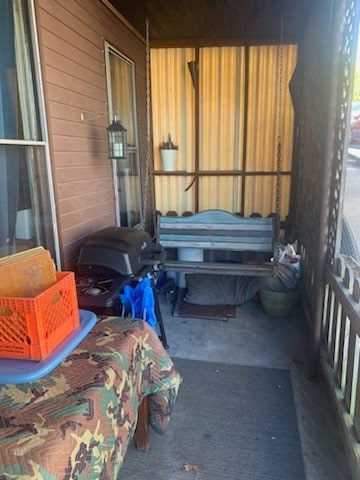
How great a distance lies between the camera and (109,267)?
2080 millimetres

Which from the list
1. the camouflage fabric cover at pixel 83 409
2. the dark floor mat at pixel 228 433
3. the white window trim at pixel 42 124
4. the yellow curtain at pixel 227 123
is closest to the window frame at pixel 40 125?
the white window trim at pixel 42 124

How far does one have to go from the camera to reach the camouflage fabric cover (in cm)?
87

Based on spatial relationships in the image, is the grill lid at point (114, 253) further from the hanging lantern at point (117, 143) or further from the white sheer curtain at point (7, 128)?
the hanging lantern at point (117, 143)

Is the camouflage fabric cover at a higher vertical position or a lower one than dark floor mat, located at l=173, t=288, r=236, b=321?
higher

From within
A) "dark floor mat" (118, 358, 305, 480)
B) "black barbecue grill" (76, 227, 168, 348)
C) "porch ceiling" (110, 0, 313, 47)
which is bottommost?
"dark floor mat" (118, 358, 305, 480)

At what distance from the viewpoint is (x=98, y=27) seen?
2727mm

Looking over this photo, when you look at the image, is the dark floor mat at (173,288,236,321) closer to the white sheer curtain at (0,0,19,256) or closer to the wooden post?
the wooden post

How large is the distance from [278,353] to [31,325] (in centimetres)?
203

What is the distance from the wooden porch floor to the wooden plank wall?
3.68ft

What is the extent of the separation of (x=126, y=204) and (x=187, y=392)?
189 centimetres

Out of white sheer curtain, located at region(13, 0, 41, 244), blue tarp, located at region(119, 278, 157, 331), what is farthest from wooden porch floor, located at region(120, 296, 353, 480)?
white sheer curtain, located at region(13, 0, 41, 244)

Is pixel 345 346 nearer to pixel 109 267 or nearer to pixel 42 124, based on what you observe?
pixel 109 267

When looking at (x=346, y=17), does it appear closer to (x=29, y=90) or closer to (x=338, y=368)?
(x=29, y=90)

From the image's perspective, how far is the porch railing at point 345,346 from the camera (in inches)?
62.8
